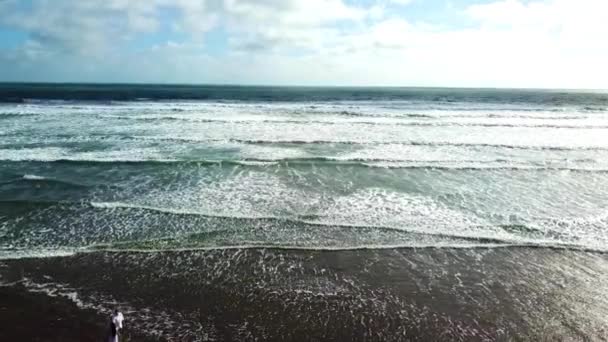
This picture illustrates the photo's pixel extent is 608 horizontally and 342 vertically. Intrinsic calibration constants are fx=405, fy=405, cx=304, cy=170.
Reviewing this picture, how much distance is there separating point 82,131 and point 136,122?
5.97m

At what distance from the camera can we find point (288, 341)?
6.51 metres

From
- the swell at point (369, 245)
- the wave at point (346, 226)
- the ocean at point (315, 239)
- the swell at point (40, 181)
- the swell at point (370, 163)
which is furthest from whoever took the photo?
the swell at point (370, 163)

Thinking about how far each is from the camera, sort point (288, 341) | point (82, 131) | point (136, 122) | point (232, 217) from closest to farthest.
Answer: point (288, 341) → point (232, 217) → point (82, 131) → point (136, 122)

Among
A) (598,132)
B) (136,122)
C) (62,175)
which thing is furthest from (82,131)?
(598,132)

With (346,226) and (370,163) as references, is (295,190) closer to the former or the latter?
(346,226)

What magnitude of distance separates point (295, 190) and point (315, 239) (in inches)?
168

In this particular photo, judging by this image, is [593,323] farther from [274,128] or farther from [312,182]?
[274,128]

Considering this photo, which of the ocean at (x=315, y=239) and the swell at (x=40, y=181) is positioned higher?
the swell at (x=40, y=181)

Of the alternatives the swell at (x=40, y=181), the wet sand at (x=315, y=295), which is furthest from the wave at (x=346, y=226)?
the swell at (x=40, y=181)

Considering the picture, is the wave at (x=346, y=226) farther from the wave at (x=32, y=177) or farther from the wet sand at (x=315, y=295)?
the wave at (x=32, y=177)

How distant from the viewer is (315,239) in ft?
34.2

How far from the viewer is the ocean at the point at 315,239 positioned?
723 centimetres

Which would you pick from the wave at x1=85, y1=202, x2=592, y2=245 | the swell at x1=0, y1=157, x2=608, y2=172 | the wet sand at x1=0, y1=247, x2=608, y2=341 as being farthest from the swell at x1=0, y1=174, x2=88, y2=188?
the wet sand at x1=0, y1=247, x2=608, y2=341

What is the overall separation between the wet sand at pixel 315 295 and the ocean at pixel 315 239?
0.13 ft
